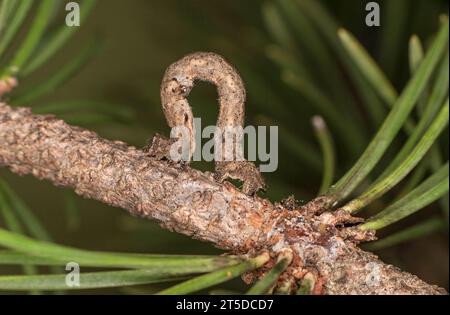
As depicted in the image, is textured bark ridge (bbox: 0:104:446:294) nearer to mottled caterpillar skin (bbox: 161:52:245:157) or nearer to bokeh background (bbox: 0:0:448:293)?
mottled caterpillar skin (bbox: 161:52:245:157)

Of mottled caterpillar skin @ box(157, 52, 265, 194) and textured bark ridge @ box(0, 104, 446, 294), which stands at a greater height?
mottled caterpillar skin @ box(157, 52, 265, 194)

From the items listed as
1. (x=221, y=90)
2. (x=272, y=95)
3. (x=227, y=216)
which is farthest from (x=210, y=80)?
(x=272, y=95)

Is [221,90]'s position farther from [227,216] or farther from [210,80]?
[227,216]

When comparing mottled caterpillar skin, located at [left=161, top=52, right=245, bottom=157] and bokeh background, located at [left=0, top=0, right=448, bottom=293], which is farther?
bokeh background, located at [left=0, top=0, right=448, bottom=293]

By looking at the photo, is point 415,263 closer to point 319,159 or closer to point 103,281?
point 319,159

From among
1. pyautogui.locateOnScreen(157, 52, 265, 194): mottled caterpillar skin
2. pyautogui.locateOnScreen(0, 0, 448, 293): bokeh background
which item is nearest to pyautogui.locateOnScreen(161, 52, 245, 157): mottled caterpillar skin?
pyautogui.locateOnScreen(157, 52, 265, 194): mottled caterpillar skin

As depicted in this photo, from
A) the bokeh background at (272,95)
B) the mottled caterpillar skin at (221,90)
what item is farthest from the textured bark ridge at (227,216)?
the bokeh background at (272,95)
